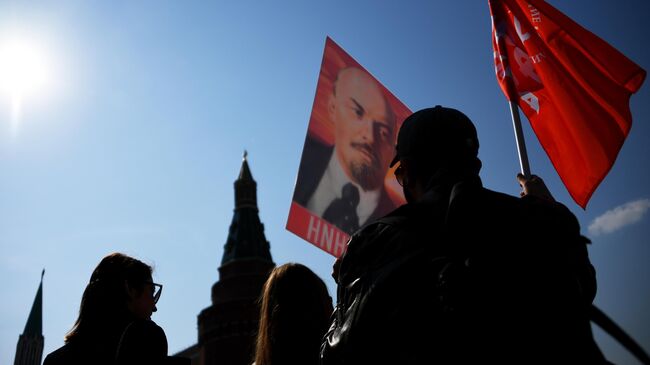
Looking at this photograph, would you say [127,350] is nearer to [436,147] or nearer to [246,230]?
[436,147]

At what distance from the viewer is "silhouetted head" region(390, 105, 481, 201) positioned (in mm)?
2115

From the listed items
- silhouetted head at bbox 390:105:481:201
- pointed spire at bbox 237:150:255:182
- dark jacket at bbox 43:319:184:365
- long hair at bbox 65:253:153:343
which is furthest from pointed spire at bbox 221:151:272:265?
silhouetted head at bbox 390:105:481:201

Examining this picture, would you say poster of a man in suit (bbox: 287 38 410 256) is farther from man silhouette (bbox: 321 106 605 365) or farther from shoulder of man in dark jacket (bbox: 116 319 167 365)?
man silhouette (bbox: 321 106 605 365)

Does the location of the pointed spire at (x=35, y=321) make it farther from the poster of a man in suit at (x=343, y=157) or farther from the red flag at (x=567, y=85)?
the red flag at (x=567, y=85)

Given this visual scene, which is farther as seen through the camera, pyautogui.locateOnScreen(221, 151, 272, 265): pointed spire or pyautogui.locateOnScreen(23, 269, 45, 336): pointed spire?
pyautogui.locateOnScreen(23, 269, 45, 336): pointed spire

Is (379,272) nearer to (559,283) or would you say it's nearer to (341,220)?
(559,283)

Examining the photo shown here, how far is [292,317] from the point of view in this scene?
128 inches

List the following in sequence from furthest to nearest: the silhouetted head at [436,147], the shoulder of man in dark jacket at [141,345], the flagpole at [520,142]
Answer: the flagpole at [520,142] < the shoulder of man in dark jacket at [141,345] < the silhouetted head at [436,147]

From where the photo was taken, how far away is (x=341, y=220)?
27.0 feet

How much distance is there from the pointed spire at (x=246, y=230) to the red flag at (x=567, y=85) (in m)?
40.8

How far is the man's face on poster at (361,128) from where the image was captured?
847 cm

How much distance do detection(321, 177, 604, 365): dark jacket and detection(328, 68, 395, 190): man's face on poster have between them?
6.48m

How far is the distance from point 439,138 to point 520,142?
9.90 ft

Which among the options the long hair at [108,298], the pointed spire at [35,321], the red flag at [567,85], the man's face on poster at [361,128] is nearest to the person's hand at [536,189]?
the long hair at [108,298]
